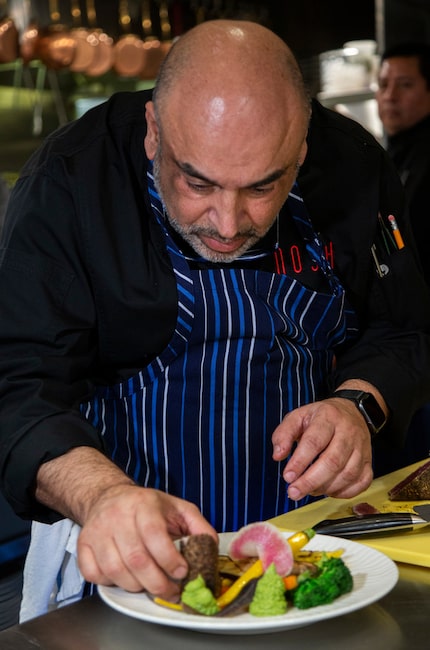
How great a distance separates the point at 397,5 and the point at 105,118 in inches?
127

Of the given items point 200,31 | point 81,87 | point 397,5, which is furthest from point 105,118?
point 397,5

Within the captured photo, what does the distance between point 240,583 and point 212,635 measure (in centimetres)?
6

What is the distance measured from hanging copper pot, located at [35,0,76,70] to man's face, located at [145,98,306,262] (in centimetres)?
260

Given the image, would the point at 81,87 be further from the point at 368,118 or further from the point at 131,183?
the point at 131,183

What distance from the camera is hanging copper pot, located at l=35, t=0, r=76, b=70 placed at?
3.94 m

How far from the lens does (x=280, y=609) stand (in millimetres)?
999

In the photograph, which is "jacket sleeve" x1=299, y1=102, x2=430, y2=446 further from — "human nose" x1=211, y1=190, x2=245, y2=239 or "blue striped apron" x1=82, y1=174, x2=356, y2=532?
"human nose" x1=211, y1=190, x2=245, y2=239

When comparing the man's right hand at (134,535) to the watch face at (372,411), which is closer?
the man's right hand at (134,535)

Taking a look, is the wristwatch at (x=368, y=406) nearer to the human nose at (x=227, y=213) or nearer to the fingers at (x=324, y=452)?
the fingers at (x=324, y=452)

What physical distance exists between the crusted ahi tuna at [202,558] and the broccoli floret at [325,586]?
0.08 metres

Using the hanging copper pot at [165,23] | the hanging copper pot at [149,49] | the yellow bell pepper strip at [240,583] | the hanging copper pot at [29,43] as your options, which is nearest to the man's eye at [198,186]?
the yellow bell pepper strip at [240,583]

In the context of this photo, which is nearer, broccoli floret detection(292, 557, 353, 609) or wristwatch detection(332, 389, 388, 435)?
broccoli floret detection(292, 557, 353, 609)

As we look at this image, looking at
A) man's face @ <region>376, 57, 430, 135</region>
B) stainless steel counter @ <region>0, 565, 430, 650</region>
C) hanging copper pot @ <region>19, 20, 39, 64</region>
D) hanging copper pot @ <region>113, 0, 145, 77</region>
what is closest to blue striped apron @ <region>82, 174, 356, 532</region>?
stainless steel counter @ <region>0, 565, 430, 650</region>

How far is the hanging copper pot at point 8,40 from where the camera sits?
12.2ft
